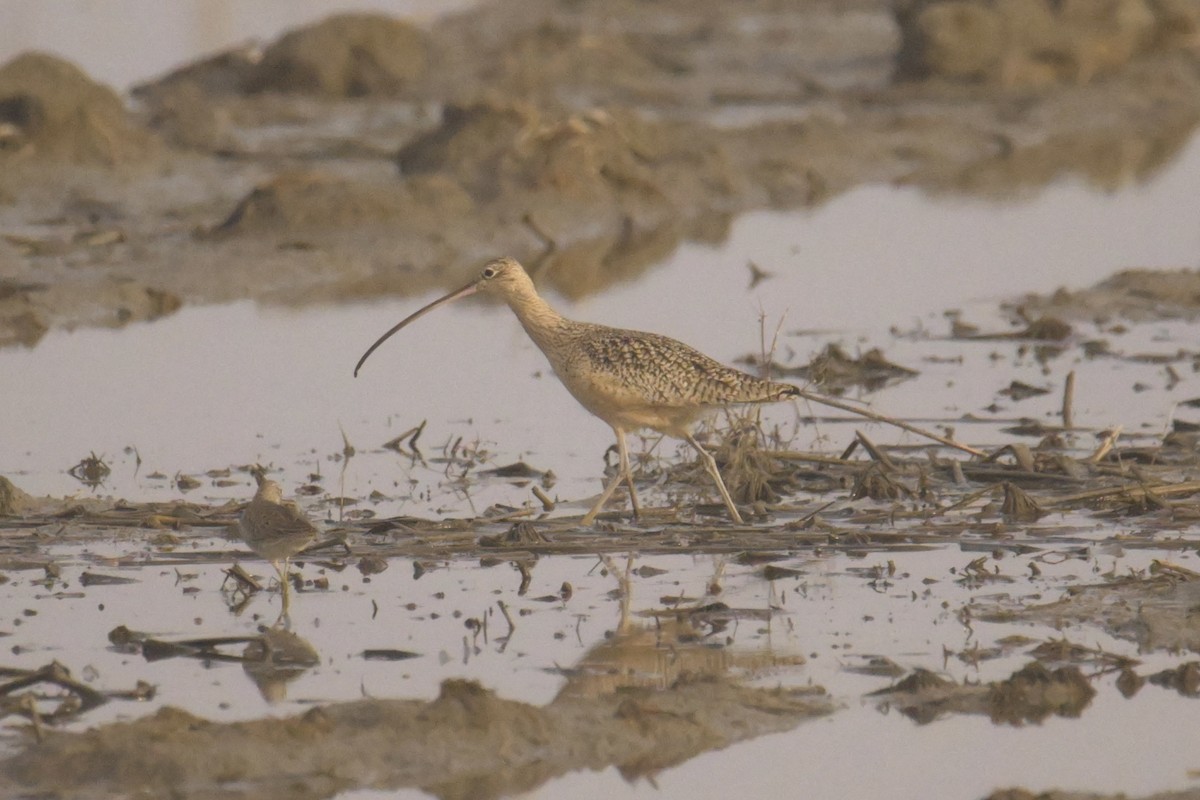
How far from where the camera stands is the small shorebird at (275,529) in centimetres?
875

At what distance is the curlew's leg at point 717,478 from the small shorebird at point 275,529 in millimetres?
1907

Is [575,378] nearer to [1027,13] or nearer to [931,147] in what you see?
[931,147]

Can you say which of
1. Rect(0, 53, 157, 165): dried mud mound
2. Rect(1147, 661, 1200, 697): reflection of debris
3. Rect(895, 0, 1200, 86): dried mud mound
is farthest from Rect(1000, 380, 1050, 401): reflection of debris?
Rect(895, 0, 1200, 86): dried mud mound

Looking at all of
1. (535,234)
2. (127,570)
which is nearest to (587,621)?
(127,570)

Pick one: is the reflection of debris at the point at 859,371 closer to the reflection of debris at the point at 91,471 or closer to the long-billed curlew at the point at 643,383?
the long-billed curlew at the point at 643,383

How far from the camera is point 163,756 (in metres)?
6.75

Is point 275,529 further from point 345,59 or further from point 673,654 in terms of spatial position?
point 345,59

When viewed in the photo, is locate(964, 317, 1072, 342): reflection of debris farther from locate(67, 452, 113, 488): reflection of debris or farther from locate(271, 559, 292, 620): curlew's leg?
locate(271, 559, 292, 620): curlew's leg

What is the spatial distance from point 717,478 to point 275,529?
6.91 feet

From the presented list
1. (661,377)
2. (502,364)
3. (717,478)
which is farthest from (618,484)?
(502,364)

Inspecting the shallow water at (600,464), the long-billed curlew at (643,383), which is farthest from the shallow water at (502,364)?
the long-billed curlew at (643,383)

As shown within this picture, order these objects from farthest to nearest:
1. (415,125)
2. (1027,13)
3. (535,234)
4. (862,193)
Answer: (1027,13) → (415,125) → (862,193) → (535,234)

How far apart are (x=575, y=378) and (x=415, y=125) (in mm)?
12406

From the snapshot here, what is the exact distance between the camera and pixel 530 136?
18297 millimetres
